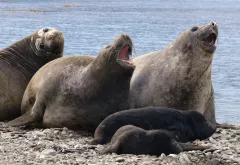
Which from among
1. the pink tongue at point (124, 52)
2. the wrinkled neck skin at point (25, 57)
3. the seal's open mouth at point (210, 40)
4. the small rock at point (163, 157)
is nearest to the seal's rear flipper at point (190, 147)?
the small rock at point (163, 157)

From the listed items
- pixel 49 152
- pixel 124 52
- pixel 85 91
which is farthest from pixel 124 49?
pixel 49 152

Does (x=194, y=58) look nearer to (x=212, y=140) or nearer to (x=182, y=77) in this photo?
(x=182, y=77)

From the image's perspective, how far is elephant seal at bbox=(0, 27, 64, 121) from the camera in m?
10.1

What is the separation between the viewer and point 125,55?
891 cm

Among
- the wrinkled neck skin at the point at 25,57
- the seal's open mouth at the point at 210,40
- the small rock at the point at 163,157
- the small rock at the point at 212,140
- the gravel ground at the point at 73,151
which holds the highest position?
the seal's open mouth at the point at 210,40

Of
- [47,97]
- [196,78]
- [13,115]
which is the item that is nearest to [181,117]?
[196,78]

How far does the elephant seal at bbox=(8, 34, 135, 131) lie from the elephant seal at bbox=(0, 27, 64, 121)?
771 mm

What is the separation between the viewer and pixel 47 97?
30.1 ft

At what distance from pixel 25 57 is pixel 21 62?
0.46 feet

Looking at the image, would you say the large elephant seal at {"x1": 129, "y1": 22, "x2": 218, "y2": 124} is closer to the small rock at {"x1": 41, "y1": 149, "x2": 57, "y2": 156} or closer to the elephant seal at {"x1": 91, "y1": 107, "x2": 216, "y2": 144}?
the elephant seal at {"x1": 91, "y1": 107, "x2": 216, "y2": 144}

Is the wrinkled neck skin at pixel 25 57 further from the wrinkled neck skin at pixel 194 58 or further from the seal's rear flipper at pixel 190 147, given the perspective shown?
the seal's rear flipper at pixel 190 147

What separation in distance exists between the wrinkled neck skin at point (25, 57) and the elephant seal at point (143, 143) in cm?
387

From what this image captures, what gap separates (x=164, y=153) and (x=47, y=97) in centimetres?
251

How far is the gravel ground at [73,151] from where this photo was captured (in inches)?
268
